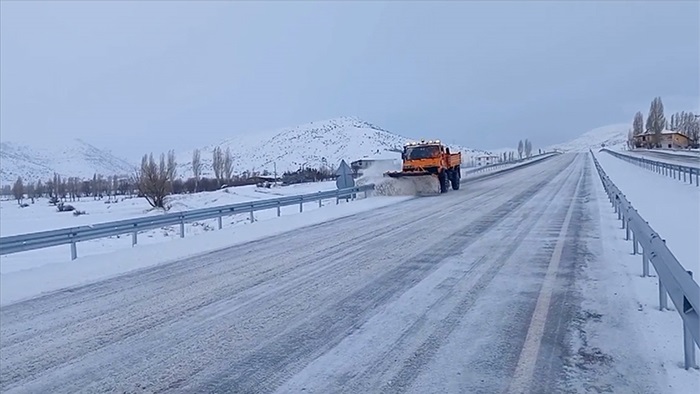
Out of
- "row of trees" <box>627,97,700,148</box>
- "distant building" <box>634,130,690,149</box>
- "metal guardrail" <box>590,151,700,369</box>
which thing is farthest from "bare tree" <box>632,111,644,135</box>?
"metal guardrail" <box>590,151,700,369</box>

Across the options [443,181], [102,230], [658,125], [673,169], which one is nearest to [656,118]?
[658,125]

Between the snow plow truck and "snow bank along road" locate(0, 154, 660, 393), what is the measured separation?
59.3 feet

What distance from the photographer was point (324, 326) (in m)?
6.25

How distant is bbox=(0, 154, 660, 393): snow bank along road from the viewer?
4.79 metres

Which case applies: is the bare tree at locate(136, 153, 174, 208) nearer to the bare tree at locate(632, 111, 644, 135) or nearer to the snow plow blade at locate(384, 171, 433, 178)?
the snow plow blade at locate(384, 171, 433, 178)

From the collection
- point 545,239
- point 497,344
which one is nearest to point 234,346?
point 497,344

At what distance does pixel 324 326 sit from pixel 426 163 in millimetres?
24434

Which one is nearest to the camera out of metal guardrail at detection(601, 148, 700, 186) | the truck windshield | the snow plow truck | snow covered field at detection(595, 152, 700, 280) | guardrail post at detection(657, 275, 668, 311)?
guardrail post at detection(657, 275, 668, 311)

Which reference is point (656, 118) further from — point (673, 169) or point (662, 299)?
point (662, 299)

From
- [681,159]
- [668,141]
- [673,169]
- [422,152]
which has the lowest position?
[673,169]

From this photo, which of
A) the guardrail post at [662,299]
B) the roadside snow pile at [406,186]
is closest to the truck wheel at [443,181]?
the roadside snow pile at [406,186]

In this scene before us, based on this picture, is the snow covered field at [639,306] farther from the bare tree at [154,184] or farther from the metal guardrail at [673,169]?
the bare tree at [154,184]

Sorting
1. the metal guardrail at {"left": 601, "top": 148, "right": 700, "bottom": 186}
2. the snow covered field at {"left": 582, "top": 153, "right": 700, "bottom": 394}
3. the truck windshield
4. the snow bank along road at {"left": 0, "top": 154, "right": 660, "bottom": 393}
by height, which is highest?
the truck windshield

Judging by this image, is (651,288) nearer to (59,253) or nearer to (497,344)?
(497,344)
